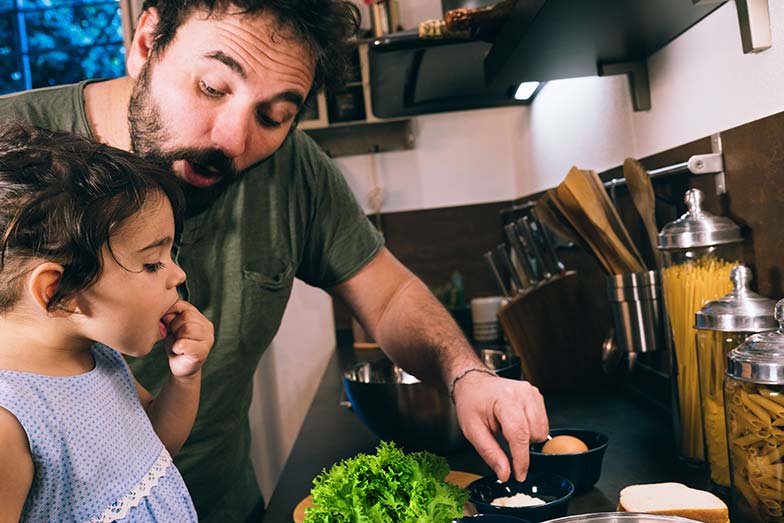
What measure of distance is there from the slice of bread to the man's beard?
0.80 meters

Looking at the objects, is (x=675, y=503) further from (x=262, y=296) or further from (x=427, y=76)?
(x=427, y=76)

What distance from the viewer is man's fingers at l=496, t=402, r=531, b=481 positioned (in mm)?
968

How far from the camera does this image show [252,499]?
5.60 feet

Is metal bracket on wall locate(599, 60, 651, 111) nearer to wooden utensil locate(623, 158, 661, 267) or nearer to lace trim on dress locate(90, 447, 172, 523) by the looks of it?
Answer: wooden utensil locate(623, 158, 661, 267)

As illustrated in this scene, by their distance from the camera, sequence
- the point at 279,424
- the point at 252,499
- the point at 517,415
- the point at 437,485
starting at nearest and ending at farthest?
1. the point at 437,485
2. the point at 517,415
3. the point at 252,499
4. the point at 279,424

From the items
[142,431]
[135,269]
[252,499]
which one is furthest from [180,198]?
[252,499]

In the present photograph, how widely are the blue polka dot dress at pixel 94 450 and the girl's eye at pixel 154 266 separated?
0.17 meters

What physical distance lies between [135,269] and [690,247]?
2.55ft

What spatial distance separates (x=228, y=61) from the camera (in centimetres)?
115

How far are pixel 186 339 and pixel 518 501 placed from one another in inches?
20.3

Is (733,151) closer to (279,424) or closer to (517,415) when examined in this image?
(517,415)

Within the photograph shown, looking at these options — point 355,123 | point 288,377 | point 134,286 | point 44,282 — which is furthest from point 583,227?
point 355,123

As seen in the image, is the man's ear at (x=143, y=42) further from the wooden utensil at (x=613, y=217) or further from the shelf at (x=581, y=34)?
the wooden utensil at (x=613, y=217)

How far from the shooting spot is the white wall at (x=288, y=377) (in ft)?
8.34
